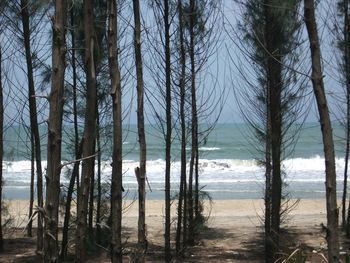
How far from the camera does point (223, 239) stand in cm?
1140

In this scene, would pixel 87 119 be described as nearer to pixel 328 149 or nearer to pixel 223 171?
pixel 328 149

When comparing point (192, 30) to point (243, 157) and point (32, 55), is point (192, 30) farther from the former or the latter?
point (243, 157)

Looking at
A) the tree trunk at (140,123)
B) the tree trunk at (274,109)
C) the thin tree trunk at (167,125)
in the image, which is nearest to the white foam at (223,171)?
the thin tree trunk at (167,125)

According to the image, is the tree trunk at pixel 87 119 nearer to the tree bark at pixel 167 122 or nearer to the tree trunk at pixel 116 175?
the tree trunk at pixel 116 175

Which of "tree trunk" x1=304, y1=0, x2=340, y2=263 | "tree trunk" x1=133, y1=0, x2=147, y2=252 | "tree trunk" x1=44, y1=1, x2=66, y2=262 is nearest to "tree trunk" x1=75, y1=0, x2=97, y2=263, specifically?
"tree trunk" x1=44, y1=1, x2=66, y2=262

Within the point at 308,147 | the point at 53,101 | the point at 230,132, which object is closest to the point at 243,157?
the point at 308,147

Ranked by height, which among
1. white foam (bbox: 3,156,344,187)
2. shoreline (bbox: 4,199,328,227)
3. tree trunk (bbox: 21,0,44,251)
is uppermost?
tree trunk (bbox: 21,0,44,251)

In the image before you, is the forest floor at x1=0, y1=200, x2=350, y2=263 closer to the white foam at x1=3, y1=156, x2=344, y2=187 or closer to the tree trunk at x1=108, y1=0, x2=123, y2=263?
the tree trunk at x1=108, y1=0, x2=123, y2=263

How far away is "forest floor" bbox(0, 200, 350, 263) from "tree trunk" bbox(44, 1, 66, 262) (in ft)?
5.45

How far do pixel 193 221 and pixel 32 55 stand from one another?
4.46m

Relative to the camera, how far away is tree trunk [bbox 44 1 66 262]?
9.96 feet

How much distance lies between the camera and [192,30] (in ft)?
29.4

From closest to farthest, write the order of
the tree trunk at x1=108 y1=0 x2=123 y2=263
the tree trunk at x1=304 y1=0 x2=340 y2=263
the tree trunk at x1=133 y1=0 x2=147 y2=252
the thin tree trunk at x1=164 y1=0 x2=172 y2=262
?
the tree trunk at x1=304 y1=0 x2=340 y2=263, the tree trunk at x1=108 y1=0 x2=123 y2=263, the tree trunk at x1=133 y1=0 x2=147 y2=252, the thin tree trunk at x1=164 y1=0 x2=172 y2=262

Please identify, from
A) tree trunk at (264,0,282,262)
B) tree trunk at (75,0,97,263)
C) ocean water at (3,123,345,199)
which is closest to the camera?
tree trunk at (75,0,97,263)
